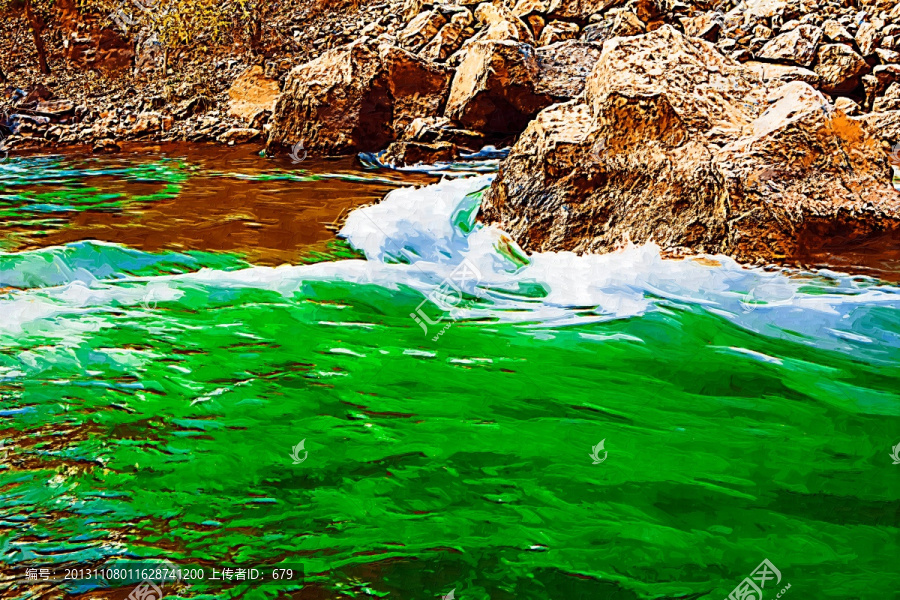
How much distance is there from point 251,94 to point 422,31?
1935mm

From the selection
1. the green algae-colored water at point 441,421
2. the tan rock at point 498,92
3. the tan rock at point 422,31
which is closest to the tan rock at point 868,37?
the tan rock at point 498,92

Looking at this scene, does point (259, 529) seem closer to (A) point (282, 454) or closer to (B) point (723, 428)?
(A) point (282, 454)

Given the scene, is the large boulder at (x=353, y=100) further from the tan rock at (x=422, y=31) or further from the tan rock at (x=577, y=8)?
the tan rock at (x=577, y=8)

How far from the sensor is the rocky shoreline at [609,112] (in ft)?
11.2

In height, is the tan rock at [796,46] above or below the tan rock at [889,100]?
above

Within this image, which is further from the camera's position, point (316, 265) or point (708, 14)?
point (708, 14)

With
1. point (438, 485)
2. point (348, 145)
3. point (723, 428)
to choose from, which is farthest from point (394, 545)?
point (348, 145)

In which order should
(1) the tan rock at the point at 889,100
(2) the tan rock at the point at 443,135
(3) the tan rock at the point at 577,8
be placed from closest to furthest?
(2) the tan rock at the point at 443,135 → (1) the tan rock at the point at 889,100 → (3) the tan rock at the point at 577,8

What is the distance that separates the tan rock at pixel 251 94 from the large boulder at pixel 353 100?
108 cm

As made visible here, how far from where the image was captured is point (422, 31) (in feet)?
25.7

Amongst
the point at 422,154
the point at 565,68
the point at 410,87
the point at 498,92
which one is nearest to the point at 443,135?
the point at 422,154

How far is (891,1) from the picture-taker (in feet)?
22.9

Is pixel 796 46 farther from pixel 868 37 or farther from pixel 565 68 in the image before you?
pixel 565 68

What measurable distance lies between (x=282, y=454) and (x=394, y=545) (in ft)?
1.69
